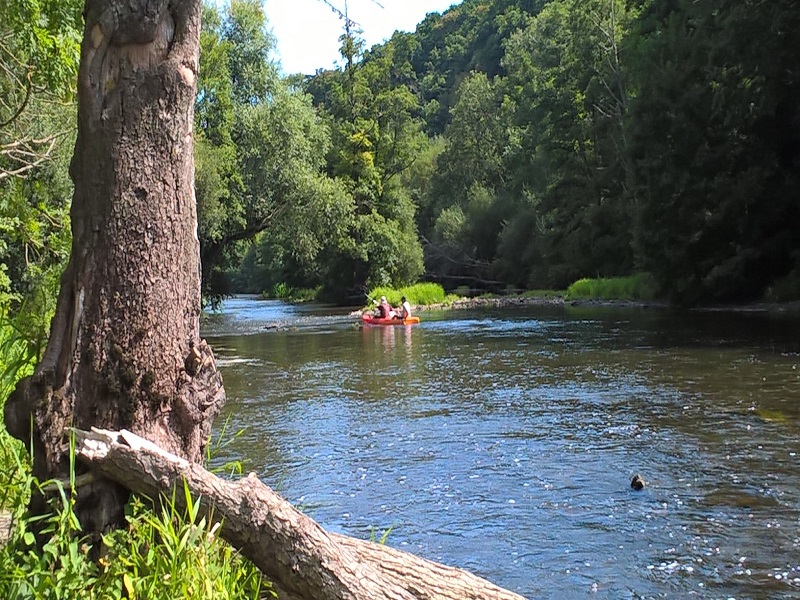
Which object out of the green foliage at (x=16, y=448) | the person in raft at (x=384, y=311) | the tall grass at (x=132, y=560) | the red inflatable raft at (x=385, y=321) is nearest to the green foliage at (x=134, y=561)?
the tall grass at (x=132, y=560)

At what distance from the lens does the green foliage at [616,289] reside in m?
37.2

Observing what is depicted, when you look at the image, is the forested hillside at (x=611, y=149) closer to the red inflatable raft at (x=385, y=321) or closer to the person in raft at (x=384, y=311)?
the red inflatable raft at (x=385, y=321)

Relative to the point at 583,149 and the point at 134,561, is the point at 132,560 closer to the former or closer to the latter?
the point at 134,561

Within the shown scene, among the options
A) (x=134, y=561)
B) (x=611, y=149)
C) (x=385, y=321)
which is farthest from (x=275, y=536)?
(x=611, y=149)

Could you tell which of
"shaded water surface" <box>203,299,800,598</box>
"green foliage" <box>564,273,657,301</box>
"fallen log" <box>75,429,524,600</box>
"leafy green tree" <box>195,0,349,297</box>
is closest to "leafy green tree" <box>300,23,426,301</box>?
"green foliage" <box>564,273,657,301</box>

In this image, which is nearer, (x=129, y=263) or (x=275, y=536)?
(x=275, y=536)

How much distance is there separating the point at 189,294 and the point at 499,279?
53.7 metres

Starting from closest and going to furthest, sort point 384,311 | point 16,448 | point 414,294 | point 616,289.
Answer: point 16,448
point 384,311
point 616,289
point 414,294

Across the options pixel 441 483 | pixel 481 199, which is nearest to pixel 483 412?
pixel 441 483

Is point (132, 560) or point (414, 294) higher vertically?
point (414, 294)

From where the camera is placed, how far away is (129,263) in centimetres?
388

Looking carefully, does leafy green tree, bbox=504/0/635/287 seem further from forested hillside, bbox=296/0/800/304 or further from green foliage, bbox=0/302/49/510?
green foliage, bbox=0/302/49/510

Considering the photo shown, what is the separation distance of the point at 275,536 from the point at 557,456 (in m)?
6.53

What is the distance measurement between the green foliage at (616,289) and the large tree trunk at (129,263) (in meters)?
33.7
